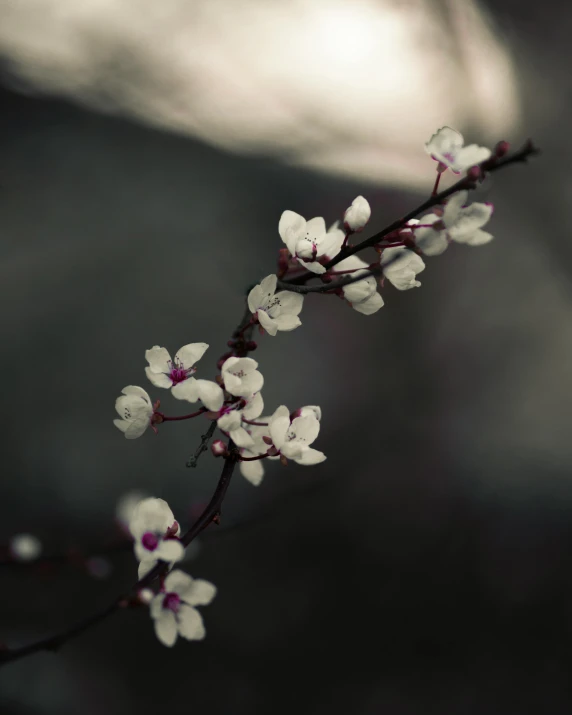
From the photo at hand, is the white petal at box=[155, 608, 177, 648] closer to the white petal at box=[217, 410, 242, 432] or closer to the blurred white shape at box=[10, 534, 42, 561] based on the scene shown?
the white petal at box=[217, 410, 242, 432]

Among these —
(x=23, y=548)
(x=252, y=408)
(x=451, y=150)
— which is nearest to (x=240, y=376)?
(x=252, y=408)

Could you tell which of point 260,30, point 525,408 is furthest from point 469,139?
point 525,408

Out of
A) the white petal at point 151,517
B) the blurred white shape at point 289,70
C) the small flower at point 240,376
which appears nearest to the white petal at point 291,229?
the small flower at point 240,376

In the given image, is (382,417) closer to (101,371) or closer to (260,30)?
(101,371)

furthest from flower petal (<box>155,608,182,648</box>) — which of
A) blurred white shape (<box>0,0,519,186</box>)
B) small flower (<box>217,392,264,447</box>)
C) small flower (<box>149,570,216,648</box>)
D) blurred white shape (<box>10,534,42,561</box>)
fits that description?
blurred white shape (<box>0,0,519,186</box>)

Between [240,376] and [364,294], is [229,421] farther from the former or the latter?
[364,294]

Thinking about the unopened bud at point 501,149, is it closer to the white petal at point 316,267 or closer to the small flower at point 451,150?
the small flower at point 451,150
